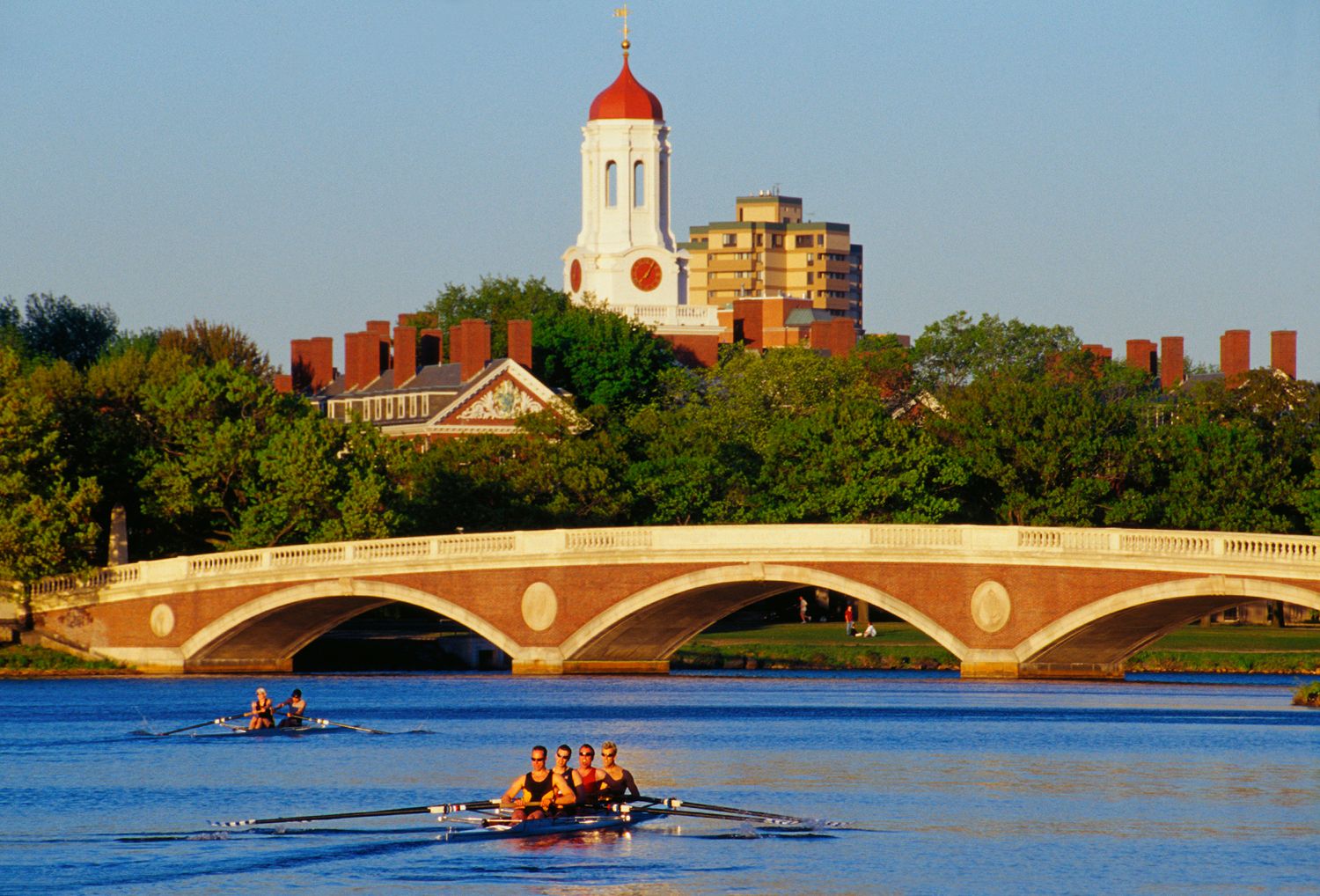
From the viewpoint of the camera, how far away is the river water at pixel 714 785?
117 feet

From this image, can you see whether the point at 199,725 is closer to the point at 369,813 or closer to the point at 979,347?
the point at 369,813

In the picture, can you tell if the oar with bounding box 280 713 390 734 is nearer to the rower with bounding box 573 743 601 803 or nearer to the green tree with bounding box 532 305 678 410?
the rower with bounding box 573 743 601 803

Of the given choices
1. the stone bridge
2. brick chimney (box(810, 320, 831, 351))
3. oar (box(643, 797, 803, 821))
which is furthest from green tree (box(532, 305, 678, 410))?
oar (box(643, 797, 803, 821))

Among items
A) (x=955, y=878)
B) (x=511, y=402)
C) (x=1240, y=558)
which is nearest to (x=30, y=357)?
(x=511, y=402)

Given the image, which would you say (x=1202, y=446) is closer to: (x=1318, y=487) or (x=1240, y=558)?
(x=1318, y=487)

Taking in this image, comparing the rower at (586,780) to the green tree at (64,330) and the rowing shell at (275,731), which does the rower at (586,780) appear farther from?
the green tree at (64,330)

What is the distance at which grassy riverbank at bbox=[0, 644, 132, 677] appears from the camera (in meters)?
76.6

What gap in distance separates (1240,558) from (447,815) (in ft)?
100

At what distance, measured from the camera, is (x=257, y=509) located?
8131 cm

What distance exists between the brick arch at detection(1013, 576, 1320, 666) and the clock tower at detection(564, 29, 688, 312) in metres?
68.3

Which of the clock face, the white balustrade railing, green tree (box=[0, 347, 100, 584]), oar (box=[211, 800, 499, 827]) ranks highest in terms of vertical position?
the clock face

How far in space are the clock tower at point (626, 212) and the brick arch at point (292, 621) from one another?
2354 inches

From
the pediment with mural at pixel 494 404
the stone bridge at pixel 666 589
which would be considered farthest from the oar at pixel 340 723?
the pediment with mural at pixel 494 404

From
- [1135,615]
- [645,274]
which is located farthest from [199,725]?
[645,274]
